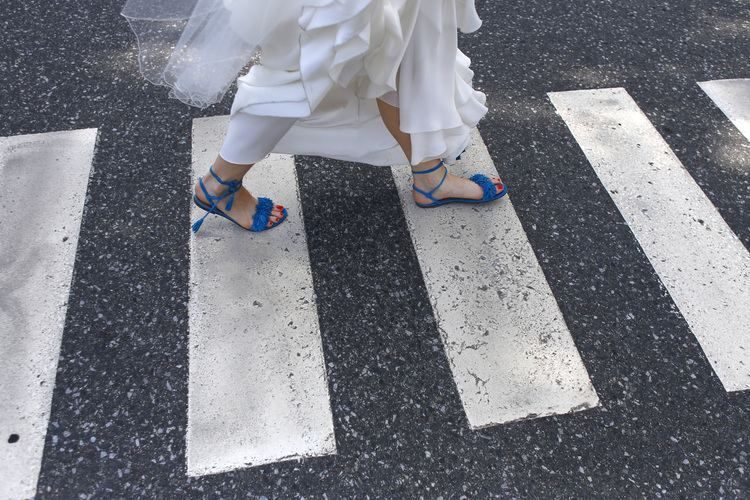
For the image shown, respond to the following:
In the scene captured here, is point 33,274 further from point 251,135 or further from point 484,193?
point 484,193

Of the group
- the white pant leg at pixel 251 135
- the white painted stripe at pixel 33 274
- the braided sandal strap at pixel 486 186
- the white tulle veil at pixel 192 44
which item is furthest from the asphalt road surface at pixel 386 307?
the white tulle veil at pixel 192 44

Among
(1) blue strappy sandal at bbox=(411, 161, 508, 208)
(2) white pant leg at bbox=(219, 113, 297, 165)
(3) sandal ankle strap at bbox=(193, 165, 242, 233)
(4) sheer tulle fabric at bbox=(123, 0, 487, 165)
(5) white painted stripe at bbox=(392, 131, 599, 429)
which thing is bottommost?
(5) white painted stripe at bbox=(392, 131, 599, 429)

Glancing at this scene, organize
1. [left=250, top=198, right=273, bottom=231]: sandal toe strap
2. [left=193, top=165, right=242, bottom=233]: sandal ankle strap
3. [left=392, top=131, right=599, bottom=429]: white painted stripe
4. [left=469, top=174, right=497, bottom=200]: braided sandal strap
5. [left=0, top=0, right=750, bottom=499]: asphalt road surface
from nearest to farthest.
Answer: [left=0, top=0, right=750, bottom=499]: asphalt road surface, [left=392, top=131, right=599, bottom=429]: white painted stripe, [left=193, top=165, right=242, bottom=233]: sandal ankle strap, [left=250, top=198, right=273, bottom=231]: sandal toe strap, [left=469, top=174, right=497, bottom=200]: braided sandal strap

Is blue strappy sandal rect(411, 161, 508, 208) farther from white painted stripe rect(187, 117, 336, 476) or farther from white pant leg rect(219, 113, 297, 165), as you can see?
white pant leg rect(219, 113, 297, 165)

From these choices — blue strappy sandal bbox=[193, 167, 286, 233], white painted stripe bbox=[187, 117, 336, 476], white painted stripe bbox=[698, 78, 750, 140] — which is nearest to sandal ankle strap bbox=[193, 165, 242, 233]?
blue strappy sandal bbox=[193, 167, 286, 233]

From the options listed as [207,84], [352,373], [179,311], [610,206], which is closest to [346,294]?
[352,373]

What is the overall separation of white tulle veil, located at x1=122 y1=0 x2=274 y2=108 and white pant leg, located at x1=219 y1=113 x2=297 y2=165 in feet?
0.37

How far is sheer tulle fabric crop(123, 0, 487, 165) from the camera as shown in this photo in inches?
59.4

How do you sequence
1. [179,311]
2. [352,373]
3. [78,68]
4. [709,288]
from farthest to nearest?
1. [78,68]
2. [709,288]
3. [179,311]
4. [352,373]

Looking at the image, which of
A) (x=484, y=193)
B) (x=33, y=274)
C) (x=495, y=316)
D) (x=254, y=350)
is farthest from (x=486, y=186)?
(x=33, y=274)

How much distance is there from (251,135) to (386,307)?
75cm

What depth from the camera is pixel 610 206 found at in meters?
2.35

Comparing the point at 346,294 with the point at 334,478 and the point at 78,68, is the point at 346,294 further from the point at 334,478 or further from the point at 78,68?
the point at 78,68

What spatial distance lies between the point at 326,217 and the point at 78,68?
1.73 metres
